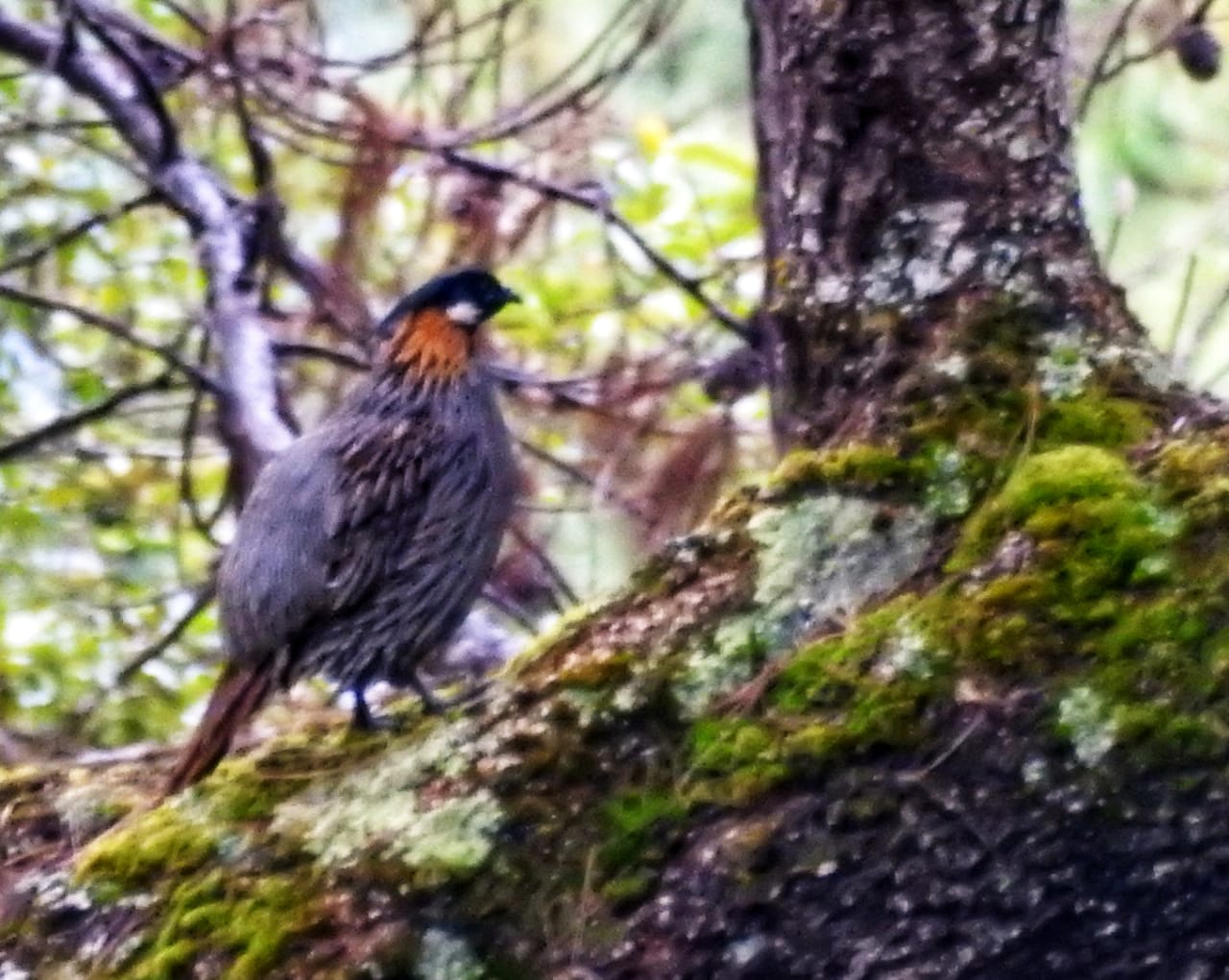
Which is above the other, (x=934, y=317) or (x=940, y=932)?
(x=934, y=317)

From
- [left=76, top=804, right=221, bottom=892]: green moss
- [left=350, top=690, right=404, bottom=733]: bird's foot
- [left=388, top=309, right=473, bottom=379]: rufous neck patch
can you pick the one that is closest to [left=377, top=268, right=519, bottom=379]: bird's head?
[left=388, top=309, right=473, bottom=379]: rufous neck patch

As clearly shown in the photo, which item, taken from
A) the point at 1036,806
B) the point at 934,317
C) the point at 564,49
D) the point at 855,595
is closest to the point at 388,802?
the point at 855,595

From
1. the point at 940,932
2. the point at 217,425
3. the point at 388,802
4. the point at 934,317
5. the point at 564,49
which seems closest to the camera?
the point at 940,932

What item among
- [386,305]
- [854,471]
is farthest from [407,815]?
[386,305]

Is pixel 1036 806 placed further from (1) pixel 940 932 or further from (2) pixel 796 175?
(2) pixel 796 175

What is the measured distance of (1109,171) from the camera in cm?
625

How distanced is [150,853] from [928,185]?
1.57 m

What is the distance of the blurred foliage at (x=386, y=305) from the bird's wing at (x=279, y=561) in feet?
3.85

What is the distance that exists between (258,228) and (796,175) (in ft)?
6.20

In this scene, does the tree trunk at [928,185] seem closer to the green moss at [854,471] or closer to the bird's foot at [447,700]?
the green moss at [854,471]

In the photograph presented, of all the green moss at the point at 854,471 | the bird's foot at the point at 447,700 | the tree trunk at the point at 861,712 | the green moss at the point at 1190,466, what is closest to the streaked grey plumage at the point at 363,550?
the bird's foot at the point at 447,700

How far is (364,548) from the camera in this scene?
3559 mm

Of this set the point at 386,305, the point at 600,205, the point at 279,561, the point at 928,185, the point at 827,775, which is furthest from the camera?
the point at 386,305

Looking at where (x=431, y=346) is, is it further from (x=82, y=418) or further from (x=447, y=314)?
(x=82, y=418)
